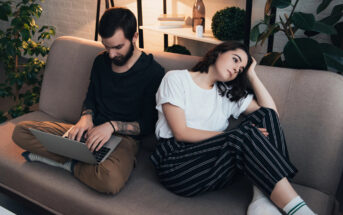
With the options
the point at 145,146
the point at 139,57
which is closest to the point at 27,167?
the point at 145,146

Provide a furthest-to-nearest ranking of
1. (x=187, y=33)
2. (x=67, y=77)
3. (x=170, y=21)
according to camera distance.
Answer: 1. (x=170, y=21)
2. (x=187, y=33)
3. (x=67, y=77)

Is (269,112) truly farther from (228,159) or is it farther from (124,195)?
(124,195)

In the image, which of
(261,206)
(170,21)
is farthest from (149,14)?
(261,206)

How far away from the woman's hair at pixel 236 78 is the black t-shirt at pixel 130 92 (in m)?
0.25

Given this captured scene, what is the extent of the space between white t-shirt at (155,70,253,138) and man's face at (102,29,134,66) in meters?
0.25

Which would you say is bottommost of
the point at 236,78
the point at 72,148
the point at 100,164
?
the point at 100,164

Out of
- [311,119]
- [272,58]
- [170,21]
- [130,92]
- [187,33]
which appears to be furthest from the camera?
[170,21]

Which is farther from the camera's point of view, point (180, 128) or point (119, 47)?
point (119, 47)

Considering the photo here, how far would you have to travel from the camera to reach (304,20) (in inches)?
56.9

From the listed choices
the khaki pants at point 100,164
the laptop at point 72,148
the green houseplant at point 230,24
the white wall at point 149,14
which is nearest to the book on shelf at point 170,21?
the white wall at point 149,14

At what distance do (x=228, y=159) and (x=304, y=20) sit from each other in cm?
82

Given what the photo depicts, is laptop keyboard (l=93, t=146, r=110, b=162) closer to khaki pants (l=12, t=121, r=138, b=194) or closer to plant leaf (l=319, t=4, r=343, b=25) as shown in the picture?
khaki pants (l=12, t=121, r=138, b=194)

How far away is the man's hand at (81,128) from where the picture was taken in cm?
142

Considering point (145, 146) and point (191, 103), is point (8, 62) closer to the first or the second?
point (145, 146)
